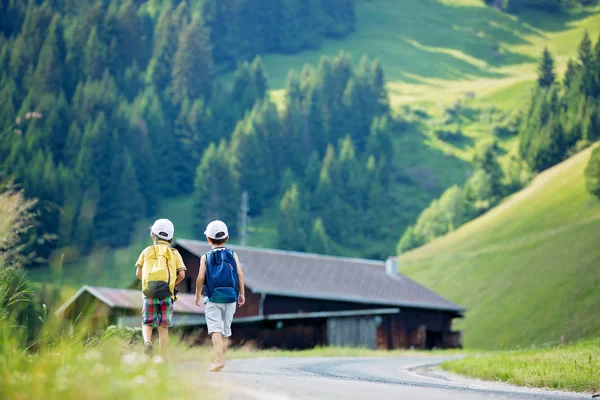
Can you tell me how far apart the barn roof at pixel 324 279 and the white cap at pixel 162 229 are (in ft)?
114

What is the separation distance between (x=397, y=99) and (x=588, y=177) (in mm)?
109121

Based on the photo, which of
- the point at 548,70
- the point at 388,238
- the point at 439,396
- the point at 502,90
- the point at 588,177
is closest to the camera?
the point at 439,396

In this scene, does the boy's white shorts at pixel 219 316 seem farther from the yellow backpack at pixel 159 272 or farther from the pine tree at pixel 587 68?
the pine tree at pixel 587 68

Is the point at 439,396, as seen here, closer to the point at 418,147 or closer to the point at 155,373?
the point at 155,373

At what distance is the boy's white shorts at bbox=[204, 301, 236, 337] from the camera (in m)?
11.5

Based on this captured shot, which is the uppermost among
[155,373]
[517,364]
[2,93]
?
[2,93]

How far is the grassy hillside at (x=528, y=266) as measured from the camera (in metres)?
57.2

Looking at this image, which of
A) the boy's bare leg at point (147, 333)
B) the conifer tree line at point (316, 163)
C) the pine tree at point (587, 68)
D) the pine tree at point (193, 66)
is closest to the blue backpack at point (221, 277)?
the boy's bare leg at point (147, 333)

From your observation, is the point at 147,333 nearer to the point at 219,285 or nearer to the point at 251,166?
the point at 219,285

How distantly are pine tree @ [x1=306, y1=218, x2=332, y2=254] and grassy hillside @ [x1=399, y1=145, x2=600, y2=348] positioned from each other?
96.6 ft

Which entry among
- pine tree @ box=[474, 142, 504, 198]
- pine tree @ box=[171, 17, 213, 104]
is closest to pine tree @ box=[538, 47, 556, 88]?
pine tree @ box=[474, 142, 504, 198]

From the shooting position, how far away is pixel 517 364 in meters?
16.7

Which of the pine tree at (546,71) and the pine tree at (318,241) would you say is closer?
the pine tree at (318,241)

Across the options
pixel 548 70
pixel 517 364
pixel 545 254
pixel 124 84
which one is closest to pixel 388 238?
pixel 548 70
